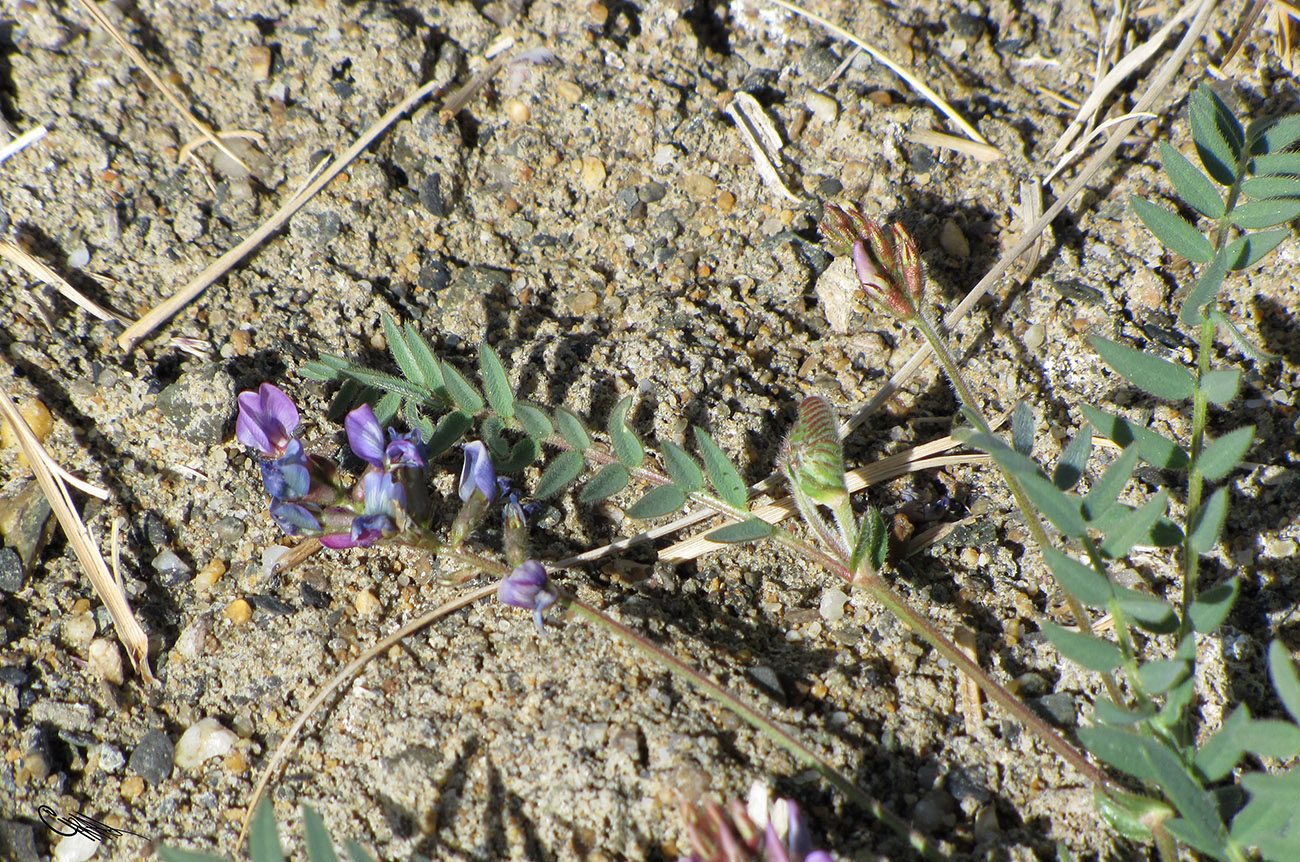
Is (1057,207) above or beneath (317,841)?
above

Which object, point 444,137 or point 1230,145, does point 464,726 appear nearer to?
point 444,137

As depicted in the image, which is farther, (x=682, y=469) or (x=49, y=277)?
(x=49, y=277)

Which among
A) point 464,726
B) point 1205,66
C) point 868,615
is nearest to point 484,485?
point 464,726

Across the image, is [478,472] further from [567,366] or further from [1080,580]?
[1080,580]

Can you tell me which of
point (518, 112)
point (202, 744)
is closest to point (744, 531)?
point (202, 744)
